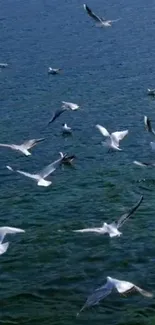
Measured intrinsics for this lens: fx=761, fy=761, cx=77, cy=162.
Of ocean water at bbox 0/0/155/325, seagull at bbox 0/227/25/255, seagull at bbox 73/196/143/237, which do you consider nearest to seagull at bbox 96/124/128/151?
ocean water at bbox 0/0/155/325

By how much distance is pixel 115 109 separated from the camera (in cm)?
3519

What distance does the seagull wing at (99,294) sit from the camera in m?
17.9

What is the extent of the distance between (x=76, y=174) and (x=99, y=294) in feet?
32.5

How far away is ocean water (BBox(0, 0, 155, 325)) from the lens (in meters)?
19.5

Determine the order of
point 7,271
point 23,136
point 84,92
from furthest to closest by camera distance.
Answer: point 84,92
point 23,136
point 7,271

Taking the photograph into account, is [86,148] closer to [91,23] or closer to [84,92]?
[84,92]

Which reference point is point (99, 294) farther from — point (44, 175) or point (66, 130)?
point (66, 130)

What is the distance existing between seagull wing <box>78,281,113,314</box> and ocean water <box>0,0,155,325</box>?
45cm

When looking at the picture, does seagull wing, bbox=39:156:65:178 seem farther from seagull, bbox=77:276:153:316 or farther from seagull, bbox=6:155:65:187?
seagull, bbox=77:276:153:316

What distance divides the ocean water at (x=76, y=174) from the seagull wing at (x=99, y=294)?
17.6 inches

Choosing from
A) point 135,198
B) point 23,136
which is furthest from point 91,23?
point 135,198

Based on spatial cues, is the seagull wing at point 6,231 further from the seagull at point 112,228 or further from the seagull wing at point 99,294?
the seagull wing at point 99,294

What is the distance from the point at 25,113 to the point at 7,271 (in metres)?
15.4

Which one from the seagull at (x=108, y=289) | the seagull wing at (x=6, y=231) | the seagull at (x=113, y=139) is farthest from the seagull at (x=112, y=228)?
the seagull at (x=113, y=139)
